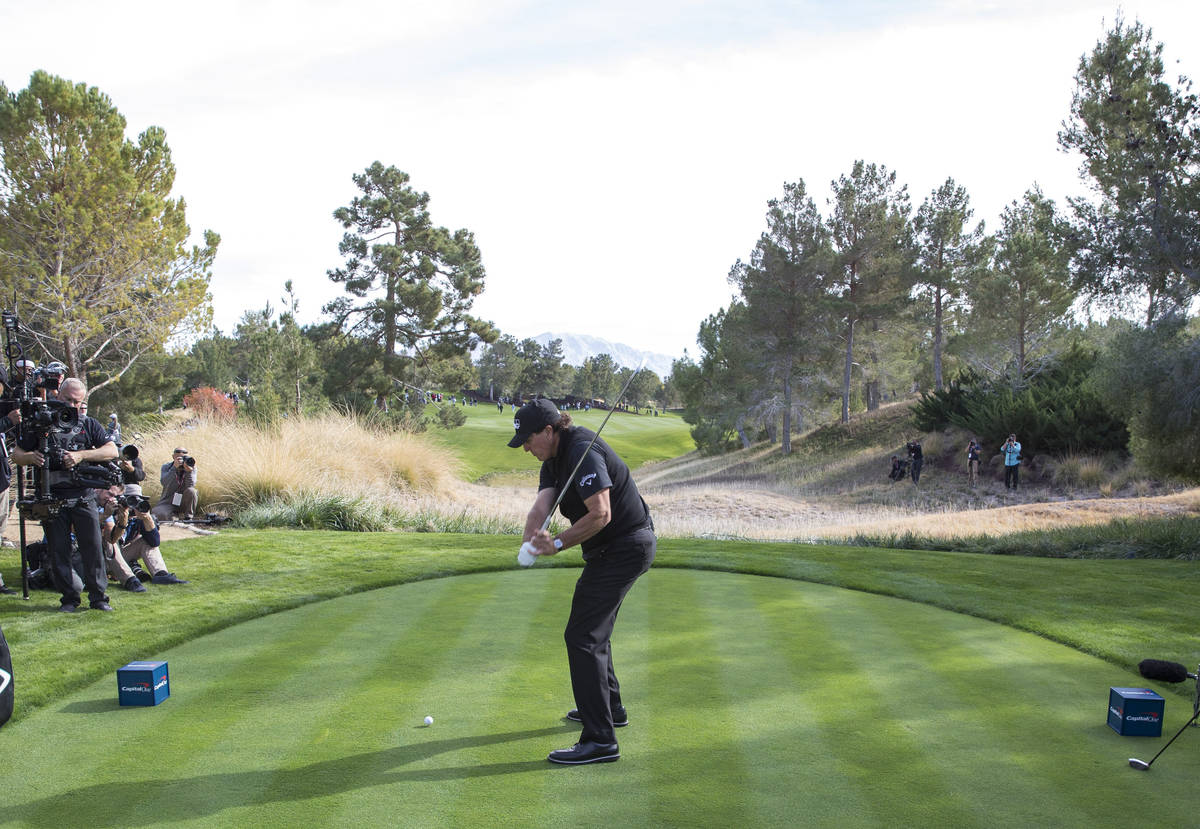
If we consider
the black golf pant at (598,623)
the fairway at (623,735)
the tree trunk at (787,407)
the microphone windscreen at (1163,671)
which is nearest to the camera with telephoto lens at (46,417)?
the fairway at (623,735)

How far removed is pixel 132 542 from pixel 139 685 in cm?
459

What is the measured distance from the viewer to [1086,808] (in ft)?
13.0

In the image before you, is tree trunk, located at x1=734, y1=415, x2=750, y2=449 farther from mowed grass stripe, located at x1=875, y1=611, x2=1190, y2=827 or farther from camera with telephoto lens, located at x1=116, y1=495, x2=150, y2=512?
mowed grass stripe, located at x1=875, y1=611, x2=1190, y2=827

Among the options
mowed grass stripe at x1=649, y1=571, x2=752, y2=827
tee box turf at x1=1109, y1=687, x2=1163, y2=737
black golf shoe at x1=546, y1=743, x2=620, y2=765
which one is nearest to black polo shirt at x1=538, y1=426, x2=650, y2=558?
black golf shoe at x1=546, y1=743, x2=620, y2=765

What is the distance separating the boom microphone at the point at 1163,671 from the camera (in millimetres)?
5809

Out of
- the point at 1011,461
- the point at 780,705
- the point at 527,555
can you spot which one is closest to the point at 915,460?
the point at 1011,461

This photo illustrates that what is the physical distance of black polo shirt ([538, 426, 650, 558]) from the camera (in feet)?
15.2

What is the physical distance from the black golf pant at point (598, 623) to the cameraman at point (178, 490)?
1031 cm

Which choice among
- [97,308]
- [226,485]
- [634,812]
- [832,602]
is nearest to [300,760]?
[634,812]

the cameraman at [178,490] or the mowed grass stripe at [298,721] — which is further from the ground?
the cameraman at [178,490]

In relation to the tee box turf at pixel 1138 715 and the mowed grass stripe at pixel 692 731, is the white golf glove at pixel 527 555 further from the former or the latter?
the tee box turf at pixel 1138 715

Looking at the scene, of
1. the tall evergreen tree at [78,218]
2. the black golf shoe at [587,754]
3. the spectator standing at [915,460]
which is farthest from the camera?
the spectator standing at [915,460]

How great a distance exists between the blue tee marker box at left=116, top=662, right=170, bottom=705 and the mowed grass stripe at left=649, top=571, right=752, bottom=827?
3.17 metres

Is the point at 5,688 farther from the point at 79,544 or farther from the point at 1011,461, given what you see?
the point at 1011,461
